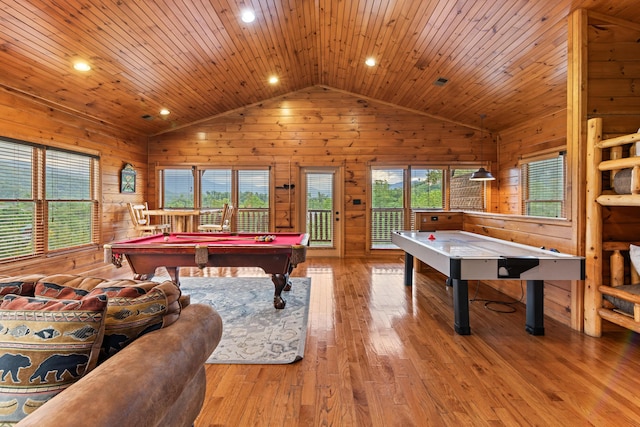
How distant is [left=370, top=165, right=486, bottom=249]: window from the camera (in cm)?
693

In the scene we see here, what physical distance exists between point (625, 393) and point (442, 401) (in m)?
1.13

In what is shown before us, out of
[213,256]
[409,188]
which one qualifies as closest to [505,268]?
[213,256]

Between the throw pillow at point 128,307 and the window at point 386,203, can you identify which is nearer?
the throw pillow at point 128,307

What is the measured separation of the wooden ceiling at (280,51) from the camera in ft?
10.7

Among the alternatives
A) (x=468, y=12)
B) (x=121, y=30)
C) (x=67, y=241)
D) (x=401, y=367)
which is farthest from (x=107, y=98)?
(x=401, y=367)

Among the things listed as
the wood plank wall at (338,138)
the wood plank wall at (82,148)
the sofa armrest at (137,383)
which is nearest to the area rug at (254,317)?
the sofa armrest at (137,383)

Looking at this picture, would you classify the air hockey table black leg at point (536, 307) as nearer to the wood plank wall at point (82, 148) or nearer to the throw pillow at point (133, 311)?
the throw pillow at point (133, 311)

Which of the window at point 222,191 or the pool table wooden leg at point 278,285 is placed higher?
the window at point 222,191

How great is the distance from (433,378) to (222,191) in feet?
19.5

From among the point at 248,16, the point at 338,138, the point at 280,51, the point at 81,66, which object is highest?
the point at 280,51

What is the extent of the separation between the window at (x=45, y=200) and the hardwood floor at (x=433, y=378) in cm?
386

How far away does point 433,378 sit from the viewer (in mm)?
2131

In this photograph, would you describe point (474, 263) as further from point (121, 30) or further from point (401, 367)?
point (121, 30)

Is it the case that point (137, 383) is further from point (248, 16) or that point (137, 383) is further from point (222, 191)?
point (222, 191)
